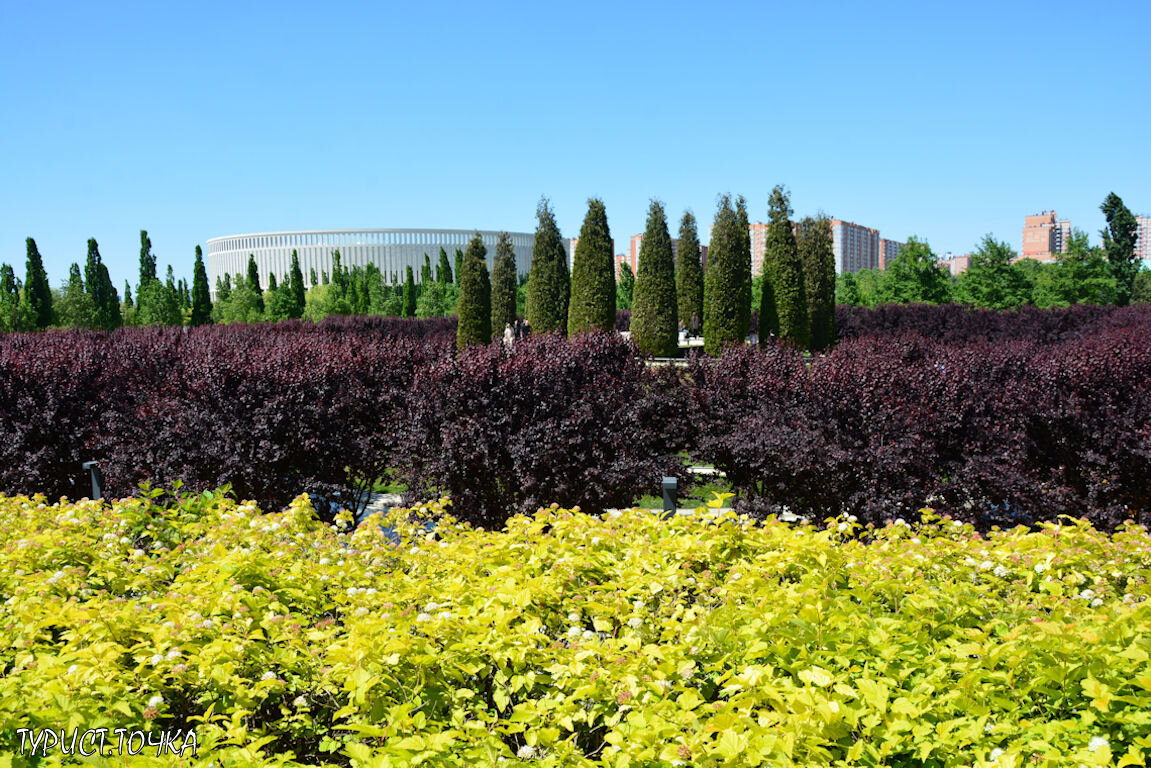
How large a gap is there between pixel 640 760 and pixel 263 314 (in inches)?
2014

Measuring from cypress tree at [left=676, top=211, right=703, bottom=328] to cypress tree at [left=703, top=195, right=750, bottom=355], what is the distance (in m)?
4.44

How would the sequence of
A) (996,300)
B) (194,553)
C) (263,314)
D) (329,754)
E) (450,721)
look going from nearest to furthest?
(450,721) < (329,754) < (194,553) < (996,300) < (263,314)

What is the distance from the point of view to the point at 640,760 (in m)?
1.89

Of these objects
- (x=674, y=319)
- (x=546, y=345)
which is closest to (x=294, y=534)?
(x=546, y=345)

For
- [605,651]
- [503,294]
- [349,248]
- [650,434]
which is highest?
[349,248]

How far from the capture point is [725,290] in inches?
880

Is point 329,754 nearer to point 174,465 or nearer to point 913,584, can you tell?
point 913,584

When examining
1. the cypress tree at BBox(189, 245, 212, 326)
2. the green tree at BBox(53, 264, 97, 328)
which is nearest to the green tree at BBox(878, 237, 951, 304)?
the green tree at BBox(53, 264, 97, 328)

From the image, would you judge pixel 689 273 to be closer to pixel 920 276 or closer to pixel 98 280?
pixel 920 276

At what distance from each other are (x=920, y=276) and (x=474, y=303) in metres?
22.6

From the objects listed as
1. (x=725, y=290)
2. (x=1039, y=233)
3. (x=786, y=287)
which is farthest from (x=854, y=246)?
(x=725, y=290)

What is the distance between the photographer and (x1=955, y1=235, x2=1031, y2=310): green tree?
34.0 meters

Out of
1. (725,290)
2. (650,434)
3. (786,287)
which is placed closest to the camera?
(650,434)

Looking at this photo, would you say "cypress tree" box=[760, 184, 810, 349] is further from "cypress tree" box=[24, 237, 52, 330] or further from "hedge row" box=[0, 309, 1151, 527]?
"cypress tree" box=[24, 237, 52, 330]
